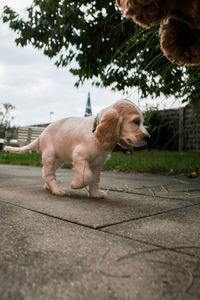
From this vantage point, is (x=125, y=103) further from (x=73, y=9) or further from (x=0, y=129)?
(x=0, y=129)

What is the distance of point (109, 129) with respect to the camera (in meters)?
1.62

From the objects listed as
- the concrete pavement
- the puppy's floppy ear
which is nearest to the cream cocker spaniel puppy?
the puppy's floppy ear

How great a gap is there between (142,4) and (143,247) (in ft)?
2.20

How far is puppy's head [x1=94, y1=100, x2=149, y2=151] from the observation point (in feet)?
5.30

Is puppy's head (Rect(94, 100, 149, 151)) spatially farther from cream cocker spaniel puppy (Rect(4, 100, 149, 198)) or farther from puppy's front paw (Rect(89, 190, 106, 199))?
puppy's front paw (Rect(89, 190, 106, 199))

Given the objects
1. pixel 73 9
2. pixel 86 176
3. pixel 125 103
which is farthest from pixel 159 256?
pixel 73 9

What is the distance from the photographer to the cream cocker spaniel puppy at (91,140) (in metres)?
1.63

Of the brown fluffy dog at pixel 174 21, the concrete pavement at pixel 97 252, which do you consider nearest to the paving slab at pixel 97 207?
the concrete pavement at pixel 97 252

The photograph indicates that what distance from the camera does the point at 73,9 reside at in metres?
3.41

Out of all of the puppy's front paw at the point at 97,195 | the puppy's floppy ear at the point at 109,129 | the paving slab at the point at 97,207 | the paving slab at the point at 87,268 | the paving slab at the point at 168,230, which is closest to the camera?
the paving slab at the point at 87,268

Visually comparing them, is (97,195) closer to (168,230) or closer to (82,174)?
(82,174)

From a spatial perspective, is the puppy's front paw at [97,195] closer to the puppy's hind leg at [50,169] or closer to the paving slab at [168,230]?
the puppy's hind leg at [50,169]

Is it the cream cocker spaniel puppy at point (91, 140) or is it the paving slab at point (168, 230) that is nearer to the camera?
the paving slab at point (168, 230)

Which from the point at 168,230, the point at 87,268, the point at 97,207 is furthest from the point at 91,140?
the point at 87,268
